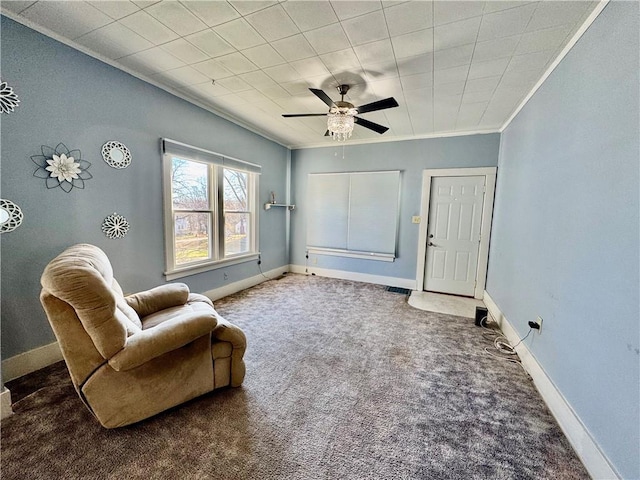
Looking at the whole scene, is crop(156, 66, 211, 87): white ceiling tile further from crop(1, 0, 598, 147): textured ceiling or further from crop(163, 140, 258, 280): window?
crop(163, 140, 258, 280): window

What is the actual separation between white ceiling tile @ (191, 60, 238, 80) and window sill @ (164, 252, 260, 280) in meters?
2.19

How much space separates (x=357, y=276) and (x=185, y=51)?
13.3 ft

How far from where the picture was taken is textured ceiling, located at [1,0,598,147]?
1.67 m

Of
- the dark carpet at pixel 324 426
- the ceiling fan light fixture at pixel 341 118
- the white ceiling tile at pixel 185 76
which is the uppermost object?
the white ceiling tile at pixel 185 76

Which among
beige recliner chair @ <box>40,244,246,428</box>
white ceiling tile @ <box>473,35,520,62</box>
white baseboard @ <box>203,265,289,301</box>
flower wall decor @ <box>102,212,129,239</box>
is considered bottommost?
white baseboard @ <box>203,265,289,301</box>

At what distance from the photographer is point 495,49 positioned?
200 cm

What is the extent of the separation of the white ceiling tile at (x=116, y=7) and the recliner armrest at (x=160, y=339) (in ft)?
6.80

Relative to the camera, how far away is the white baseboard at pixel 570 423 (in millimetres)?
1265

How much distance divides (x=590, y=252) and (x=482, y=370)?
128 centimetres

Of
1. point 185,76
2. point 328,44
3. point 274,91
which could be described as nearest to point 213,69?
point 185,76

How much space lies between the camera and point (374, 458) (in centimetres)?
137

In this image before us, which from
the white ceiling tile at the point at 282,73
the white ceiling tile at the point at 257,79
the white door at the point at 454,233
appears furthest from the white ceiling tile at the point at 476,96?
the white ceiling tile at the point at 257,79

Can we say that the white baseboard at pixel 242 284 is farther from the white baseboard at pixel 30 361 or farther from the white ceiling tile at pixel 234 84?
the white ceiling tile at pixel 234 84

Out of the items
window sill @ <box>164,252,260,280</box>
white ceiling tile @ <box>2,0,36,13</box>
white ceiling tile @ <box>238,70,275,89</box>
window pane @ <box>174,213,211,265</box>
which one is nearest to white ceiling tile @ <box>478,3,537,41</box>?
white ceiling tile @ <box>238,70,275,89</box>
